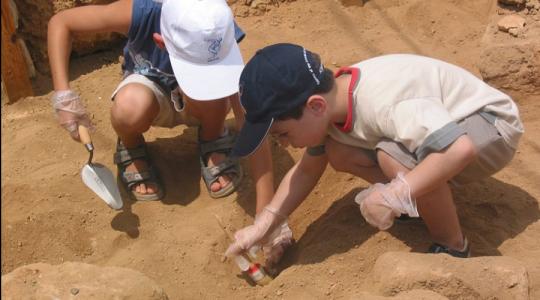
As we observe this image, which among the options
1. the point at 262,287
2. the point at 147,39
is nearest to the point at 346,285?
the point at 262,287

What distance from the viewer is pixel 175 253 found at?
7.63 feet

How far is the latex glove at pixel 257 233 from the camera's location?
7.00ft

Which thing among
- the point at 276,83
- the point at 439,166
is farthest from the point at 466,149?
the point at 276,83

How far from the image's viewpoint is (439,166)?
5.89 ft

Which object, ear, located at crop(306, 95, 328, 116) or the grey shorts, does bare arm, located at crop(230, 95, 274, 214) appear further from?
ear, located at crop(306, 95, 328, 116)

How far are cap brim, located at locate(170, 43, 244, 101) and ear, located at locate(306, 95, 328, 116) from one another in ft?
1.36

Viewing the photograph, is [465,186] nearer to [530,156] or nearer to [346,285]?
[530,156]

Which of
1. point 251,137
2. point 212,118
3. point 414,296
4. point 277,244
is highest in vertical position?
point 251,137

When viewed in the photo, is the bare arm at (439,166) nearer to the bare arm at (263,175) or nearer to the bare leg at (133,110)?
the bare arm at (263,175)

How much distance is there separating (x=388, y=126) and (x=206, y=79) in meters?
0.63

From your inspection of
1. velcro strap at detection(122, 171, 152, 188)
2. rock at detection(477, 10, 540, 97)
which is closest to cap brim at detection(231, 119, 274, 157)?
velcro strap at detection(122, 171, 152, 188)

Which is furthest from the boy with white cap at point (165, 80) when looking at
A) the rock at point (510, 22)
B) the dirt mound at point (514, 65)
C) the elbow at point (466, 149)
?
the rock at point (510, 22)

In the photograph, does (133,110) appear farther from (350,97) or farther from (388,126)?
(388,126)

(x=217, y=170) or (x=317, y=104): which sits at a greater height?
(x=317, y=104)
